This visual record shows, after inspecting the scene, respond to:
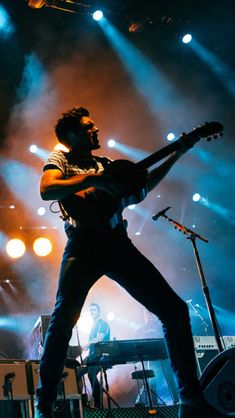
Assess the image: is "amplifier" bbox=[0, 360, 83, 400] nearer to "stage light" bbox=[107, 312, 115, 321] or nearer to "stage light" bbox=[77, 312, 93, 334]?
"stage light" bbox=[77, 312, 93, 334]

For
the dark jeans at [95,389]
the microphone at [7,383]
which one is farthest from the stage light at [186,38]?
the microphone at [7,383]

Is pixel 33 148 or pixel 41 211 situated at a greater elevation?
pixel 33 148

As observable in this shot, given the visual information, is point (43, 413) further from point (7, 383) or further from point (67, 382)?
point (67, 382)

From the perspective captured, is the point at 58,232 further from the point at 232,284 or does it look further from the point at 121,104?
the point at 232,284

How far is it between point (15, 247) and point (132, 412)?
7.96 metres

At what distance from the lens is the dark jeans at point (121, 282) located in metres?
2.45

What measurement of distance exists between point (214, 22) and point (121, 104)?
3.05 metres

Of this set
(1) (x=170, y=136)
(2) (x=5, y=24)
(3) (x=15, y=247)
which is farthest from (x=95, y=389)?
(2) (x=5, y=24)

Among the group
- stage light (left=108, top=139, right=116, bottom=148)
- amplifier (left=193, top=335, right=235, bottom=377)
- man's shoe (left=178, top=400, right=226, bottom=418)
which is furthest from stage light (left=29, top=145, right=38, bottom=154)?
man's shoe (left=178, top=400, right=226, bottom=418)

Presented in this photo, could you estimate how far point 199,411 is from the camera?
2271mm

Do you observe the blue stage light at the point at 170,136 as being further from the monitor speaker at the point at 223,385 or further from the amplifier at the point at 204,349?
the monitor speaker at the point at 223,385

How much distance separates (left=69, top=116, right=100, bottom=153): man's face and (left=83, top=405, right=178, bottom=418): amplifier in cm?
297

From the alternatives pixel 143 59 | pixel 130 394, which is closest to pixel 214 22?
pixel 143 59

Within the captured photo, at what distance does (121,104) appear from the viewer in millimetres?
11016
